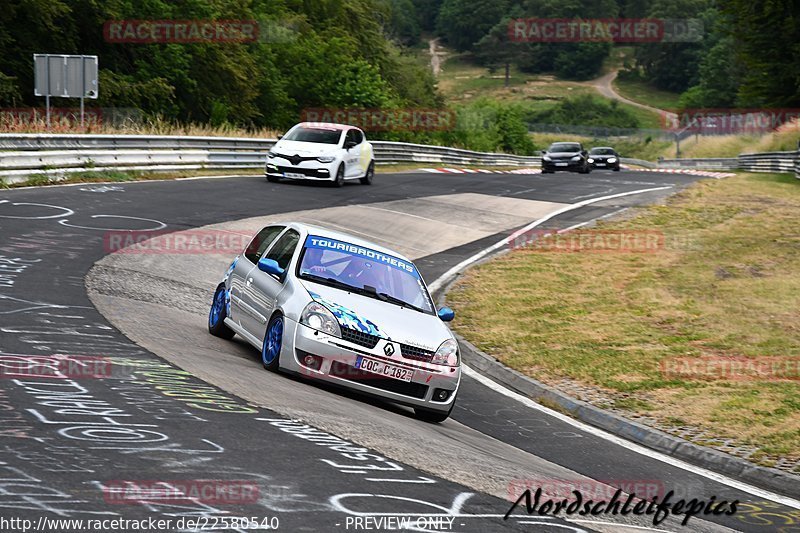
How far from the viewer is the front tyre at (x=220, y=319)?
468 inches

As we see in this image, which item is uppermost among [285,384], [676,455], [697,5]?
[697,5]

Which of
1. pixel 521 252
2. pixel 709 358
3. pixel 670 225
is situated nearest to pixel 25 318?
pixel 709 358

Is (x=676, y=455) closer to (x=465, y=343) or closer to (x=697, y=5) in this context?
(x=465, y=343)

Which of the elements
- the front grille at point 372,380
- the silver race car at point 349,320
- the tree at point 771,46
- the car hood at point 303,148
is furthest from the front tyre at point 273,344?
→ the tree at point 771,46

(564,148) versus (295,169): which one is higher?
(564,148)

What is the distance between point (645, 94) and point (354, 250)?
175m

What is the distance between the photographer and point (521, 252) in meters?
22.6

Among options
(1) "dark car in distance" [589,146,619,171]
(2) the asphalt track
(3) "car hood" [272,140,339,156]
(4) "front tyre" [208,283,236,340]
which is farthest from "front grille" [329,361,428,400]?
(1) "dark car in distance" [589,146,619,171]

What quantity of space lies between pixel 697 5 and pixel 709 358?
195 meters

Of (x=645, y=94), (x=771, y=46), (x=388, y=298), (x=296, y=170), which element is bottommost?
(x=388, y=298)

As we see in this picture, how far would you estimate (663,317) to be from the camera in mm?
16328

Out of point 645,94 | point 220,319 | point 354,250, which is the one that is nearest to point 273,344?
point 354,250

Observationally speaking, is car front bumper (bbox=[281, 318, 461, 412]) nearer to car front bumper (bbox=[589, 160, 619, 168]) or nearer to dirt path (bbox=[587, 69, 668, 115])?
car front bumper (bbox=[589, 160, 619, 168])

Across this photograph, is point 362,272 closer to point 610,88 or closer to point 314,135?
point 314,135
